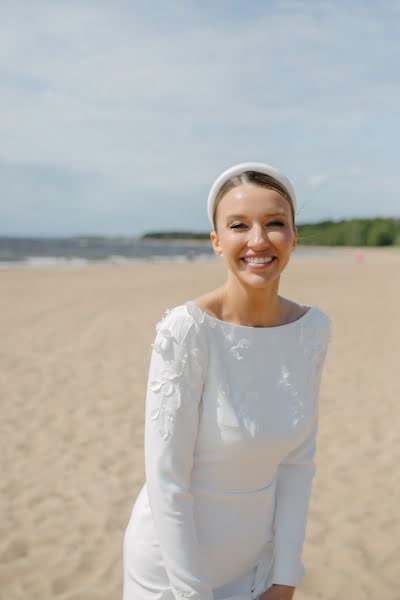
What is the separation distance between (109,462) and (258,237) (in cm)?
428

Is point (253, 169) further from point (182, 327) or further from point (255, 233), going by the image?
point (182, 327)

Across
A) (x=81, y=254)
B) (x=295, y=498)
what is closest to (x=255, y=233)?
(x=295, y=498)

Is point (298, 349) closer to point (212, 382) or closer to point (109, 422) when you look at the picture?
point (212, 382)

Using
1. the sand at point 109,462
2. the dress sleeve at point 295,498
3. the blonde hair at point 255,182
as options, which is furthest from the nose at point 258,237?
the sand at point 109,462

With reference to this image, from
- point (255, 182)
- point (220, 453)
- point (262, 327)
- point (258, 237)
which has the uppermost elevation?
point (255, 182)

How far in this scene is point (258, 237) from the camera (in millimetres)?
1501

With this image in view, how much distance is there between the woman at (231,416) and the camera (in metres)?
1.48

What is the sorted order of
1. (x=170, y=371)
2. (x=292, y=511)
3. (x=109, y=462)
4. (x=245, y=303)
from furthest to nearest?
(x=109, y=462), (x=292, y=511), (x=245, y=303), (x=170, y=371)

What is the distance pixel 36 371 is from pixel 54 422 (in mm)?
2376

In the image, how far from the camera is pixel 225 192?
158 centimetres

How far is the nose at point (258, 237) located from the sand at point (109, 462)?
2710 millimetres

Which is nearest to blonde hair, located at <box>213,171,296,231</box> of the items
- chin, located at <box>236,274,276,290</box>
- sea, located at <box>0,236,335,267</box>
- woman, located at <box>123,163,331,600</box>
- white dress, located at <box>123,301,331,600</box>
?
woman, located at <box>123,163,331,600</box>

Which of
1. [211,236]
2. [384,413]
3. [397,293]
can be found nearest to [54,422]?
[384,413]

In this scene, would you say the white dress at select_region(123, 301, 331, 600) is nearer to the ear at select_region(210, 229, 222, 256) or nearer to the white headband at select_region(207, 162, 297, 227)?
the ear at select_region(210, 229, 222, 256)
